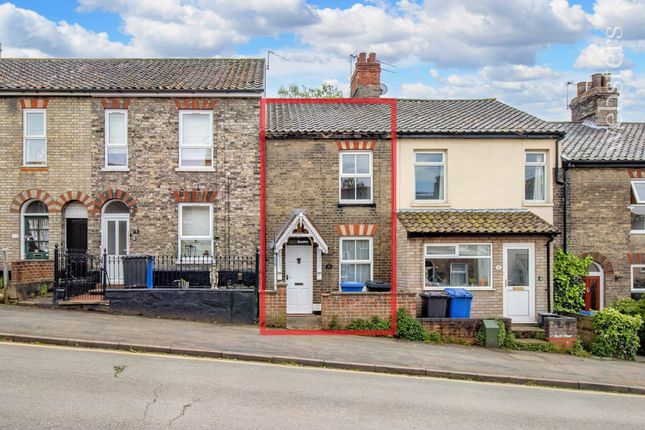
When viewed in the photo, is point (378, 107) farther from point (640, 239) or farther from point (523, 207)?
point (640, 239)

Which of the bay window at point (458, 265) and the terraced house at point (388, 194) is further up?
the terraced house at point (388, 194)

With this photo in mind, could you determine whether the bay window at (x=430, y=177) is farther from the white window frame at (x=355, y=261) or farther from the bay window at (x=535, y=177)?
the bay window at (x=535, y=177)

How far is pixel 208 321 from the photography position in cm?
1500

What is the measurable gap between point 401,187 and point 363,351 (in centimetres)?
709

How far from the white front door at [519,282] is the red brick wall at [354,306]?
385 centimetres

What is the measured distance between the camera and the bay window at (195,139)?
727 inches

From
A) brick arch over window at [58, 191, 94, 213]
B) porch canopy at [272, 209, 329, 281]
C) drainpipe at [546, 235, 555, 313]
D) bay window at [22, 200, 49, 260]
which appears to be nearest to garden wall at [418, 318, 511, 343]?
drainpipe at [546, 235, 555, 313]

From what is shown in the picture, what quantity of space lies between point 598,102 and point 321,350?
17.2 metres

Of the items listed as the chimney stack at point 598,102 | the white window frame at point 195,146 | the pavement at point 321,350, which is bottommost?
the pavement at point 321,350

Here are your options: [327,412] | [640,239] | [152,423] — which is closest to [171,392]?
[152,423]

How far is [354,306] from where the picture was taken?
1489cm

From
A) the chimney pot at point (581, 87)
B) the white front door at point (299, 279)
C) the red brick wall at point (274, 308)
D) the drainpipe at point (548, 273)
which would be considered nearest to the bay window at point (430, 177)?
the drainpipe at point (548, 273)

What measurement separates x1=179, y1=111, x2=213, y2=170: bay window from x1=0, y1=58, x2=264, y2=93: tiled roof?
90 cm

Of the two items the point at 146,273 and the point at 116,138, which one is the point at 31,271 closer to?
the point at 146,273
